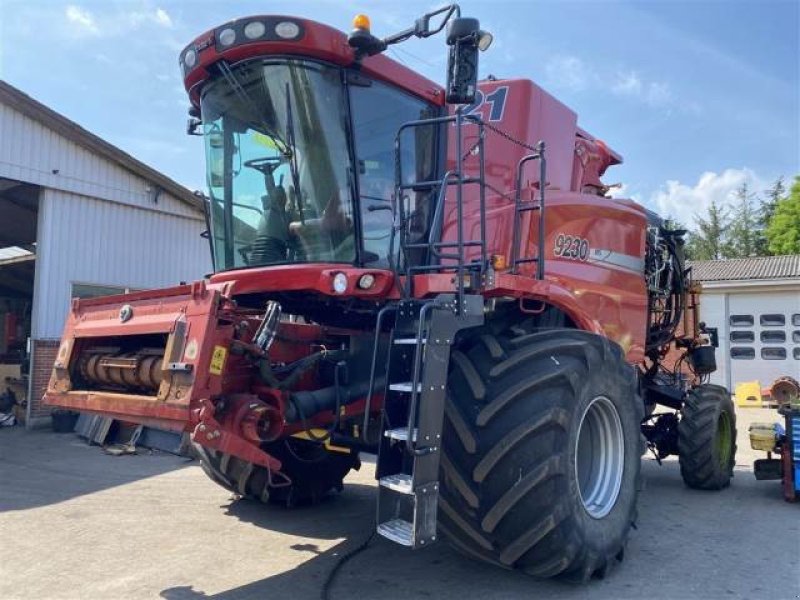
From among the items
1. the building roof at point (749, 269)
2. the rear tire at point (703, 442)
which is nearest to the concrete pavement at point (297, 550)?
the rear tire at point (703, 442)

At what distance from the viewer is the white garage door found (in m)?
19.6

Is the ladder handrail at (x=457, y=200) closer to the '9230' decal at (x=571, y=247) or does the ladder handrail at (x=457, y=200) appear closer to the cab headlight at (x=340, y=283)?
the cab headlight at (x=340, y=283)

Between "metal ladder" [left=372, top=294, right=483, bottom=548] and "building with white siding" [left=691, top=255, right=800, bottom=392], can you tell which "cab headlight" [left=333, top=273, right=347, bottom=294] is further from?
"building with white siding" [left=691, top=255, right=800, bottom=392]

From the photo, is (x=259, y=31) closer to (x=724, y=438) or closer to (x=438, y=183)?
(x=438, y=183)

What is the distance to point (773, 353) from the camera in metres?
19.9

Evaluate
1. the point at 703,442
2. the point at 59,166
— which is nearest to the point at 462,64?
the point at 703,442

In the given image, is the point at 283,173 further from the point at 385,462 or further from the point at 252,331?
the point at 385,462

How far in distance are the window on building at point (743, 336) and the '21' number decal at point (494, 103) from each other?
58.4 ft

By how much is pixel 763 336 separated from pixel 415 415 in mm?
19721

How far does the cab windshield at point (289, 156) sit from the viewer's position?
14.1ft

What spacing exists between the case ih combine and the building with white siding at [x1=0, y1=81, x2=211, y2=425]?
7.99 m

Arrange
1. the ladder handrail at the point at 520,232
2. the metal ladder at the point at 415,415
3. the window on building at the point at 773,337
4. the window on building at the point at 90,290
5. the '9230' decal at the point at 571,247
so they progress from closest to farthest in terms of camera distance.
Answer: the metal ladder at the point at 415,415 → the ladder handrail at the point at 520,232 → the '9230' decal at the point at 571,247 → the window on building at the point at 90,290 → the window on building at the point at 773,337

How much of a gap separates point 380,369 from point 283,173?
4.72 ft

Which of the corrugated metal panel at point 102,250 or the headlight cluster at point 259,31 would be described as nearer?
the headlight cluster at point 259,31
